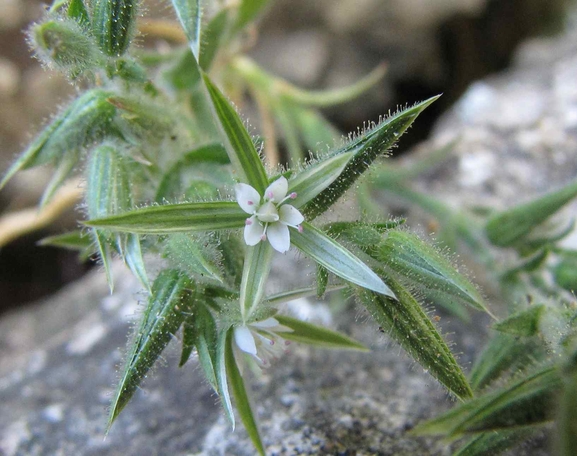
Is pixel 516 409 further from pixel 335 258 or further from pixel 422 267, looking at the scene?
pixel 335 258

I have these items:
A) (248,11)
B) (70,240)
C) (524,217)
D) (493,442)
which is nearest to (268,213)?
(493,442)


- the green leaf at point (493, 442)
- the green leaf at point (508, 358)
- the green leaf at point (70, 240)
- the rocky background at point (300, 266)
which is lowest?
the rocky background at point (300, 266)

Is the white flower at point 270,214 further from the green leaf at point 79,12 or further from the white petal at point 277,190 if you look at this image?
the green leaf at point 79,12

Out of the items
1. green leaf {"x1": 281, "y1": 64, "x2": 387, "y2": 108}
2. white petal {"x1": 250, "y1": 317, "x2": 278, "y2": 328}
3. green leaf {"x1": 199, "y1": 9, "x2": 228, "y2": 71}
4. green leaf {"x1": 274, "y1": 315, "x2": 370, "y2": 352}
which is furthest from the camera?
green leaf {"x1": 281, "y1": 64, "x2": 387, "y2": 108}

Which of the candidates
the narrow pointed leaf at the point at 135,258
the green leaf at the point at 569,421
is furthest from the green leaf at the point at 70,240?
the green leaf at the point at 569,421

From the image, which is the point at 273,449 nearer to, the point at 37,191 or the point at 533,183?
the point at 533,183

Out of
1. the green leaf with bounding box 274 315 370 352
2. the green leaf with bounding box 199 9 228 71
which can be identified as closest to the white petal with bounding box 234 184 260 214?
the green leaf with bounding box 274 315 370 352

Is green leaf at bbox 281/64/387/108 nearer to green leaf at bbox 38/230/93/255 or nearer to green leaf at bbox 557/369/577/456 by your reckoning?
green leaf at bbox 38/230/93/255
